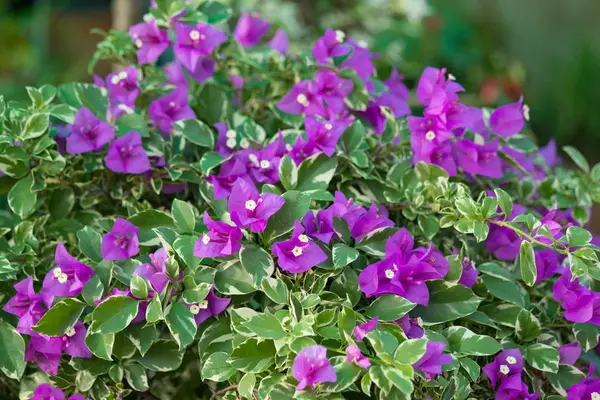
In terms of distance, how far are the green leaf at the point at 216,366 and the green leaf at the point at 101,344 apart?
0.08 metres

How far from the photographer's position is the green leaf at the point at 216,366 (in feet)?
2.03

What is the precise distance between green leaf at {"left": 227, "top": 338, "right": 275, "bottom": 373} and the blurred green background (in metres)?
1.72

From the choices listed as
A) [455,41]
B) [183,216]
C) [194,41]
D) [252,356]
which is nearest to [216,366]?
[252,356]

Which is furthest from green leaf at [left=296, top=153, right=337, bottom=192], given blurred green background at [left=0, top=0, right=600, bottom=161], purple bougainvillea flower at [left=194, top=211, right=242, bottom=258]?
blurred green background at [left=0, top=0, right=600, bottom=161]

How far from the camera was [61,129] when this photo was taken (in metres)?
0.78

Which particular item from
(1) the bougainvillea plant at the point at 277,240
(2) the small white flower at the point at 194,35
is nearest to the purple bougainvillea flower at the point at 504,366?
(1) the bougainvillea plant at the point at 277,240

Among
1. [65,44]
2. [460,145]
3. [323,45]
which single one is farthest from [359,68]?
[65,44]

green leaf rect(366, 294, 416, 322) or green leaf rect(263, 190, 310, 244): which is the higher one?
green leaf rect(263, 190, 310, 244)

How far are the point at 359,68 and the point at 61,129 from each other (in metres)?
0.32

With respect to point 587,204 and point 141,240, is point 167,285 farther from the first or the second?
point 587,204

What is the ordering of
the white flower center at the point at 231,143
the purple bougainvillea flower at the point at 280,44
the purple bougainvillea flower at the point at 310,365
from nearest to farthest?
the purple bougainvillea flower at the point at 310,365 → the white flower center at the point at 231,143 → the purple bougainvillea flower at the point at 280,44

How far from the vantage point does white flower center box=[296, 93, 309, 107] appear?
81cm

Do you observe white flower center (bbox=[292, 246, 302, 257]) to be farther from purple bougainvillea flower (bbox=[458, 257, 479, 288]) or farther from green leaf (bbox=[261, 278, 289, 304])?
purple bougainvillea flower (bbox=[458, 257, 479, 288])

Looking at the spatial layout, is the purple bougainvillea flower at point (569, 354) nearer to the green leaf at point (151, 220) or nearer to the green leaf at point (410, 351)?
the green leaf at point (410, 351)
